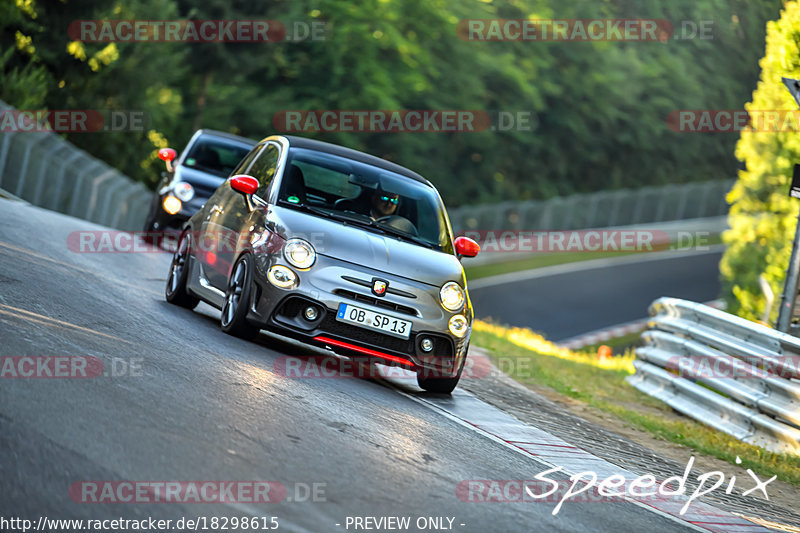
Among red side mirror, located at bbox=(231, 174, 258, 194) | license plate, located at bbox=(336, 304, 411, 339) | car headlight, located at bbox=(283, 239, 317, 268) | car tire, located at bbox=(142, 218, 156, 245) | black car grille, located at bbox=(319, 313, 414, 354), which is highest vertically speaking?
red side mirror, located at bbox=(231, 174, 258, 194)

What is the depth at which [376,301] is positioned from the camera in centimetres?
905

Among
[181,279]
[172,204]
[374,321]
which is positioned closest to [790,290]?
[374,321]

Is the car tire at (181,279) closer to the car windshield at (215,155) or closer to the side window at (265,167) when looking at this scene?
the side window at (265,167)

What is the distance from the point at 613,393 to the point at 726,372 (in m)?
2.61

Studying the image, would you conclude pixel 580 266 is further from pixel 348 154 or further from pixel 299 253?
pixel 299 253

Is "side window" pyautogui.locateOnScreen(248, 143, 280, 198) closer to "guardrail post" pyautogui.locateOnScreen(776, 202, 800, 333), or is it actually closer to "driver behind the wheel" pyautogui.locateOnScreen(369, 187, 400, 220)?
"driver behind the wheel" pyautogui.locateOnScreen(369, 187, 400, 220)

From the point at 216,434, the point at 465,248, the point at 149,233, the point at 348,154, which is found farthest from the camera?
the point at 149,233

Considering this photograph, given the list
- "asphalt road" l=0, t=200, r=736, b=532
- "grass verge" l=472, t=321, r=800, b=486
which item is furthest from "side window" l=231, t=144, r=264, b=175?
"grass verge" l=472, t=321, r=800, b=486

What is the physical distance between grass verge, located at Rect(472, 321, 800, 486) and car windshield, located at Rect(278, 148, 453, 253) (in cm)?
287

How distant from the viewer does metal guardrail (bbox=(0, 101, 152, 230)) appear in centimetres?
2209

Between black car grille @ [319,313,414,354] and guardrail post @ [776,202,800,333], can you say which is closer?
black car grille @ [319,313,414,354]

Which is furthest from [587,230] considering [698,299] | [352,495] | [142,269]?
[352,495]

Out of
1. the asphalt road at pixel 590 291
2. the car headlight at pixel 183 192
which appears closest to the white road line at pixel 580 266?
the asphalt road at pixel 590 291

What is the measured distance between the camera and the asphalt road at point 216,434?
5.29 m
